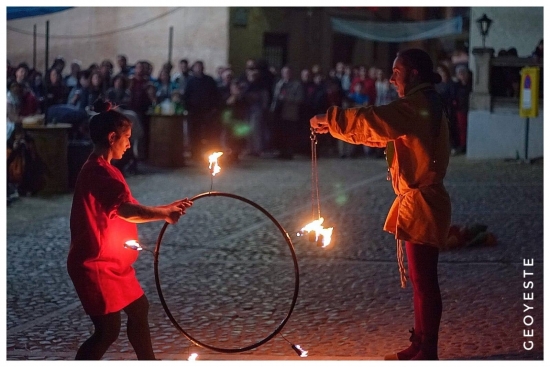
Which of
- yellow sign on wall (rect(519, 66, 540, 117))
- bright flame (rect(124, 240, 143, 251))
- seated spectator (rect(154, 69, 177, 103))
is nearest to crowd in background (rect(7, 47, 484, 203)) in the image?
seated spectator (rect(154, 69, 177, 103))

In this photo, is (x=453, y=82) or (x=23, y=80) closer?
(x=23, y=80)

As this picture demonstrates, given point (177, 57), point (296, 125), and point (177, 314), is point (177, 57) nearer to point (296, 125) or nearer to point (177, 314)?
point (296, 125)

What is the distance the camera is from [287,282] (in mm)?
7895

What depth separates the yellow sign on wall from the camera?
18.0 meters

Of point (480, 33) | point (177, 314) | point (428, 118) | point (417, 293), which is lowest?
point (177, 314)

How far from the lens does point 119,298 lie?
4.70m

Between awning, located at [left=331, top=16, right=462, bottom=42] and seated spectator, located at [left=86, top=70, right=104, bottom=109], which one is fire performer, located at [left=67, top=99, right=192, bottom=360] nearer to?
seated spectator, located at [left=86, top=70, right=104, bottom=109]

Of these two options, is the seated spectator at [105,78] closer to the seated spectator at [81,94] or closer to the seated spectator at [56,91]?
the seated spectator at [81,94]

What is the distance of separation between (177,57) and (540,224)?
15.5 meters

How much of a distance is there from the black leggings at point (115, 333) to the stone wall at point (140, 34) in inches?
691

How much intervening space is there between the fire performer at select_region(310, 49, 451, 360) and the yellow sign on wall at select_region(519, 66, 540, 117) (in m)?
13.4

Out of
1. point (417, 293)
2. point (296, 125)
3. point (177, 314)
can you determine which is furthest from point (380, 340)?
point (296, 125)

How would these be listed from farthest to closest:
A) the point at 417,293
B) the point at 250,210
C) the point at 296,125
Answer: the point at 296,125 → the point at 250,210 → the point at 417,293

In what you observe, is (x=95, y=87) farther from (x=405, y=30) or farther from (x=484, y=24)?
(x=405, y=30)
